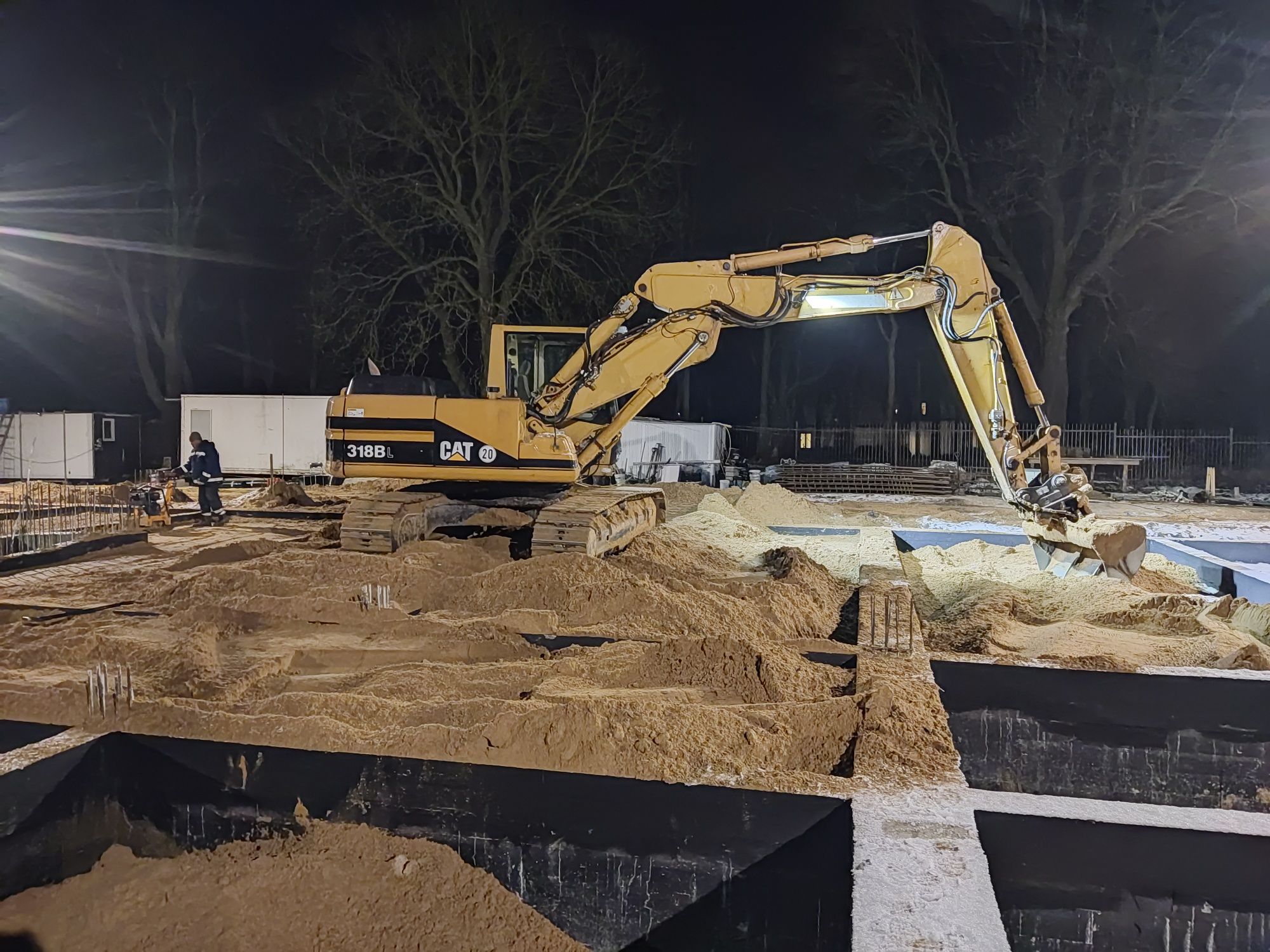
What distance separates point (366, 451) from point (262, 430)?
12.9 meters

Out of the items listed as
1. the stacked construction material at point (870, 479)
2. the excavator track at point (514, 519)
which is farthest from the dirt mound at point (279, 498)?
the stacked construction material at point (870, 479)

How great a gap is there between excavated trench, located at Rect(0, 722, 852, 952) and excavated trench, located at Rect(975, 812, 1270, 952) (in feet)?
2.42

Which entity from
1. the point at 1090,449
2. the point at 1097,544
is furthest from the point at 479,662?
the point at 1090,449

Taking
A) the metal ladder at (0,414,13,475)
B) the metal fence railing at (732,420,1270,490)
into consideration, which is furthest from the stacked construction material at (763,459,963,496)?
the metal ladder at (0,414,13,475)

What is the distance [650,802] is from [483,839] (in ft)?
2.75

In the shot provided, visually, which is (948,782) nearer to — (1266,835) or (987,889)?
(987,889)

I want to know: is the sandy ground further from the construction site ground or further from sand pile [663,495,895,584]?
sand pile [663,495,895,584]

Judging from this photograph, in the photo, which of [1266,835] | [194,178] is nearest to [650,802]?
[1266,835]

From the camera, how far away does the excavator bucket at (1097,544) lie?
829 centimetres

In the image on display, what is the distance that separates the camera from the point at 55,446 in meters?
21.0

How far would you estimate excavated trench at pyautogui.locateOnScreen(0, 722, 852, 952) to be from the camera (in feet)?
12.0

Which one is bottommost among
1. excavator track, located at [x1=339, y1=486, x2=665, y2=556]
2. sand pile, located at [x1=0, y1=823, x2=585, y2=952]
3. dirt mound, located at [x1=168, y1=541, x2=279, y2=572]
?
sand pile, located at [x1=0, y1=823, x2=585, y2=952]

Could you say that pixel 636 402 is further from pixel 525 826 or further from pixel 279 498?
pixel 279 498

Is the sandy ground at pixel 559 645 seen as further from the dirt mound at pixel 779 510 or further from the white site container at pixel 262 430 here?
the white site container at pixel 262 430
